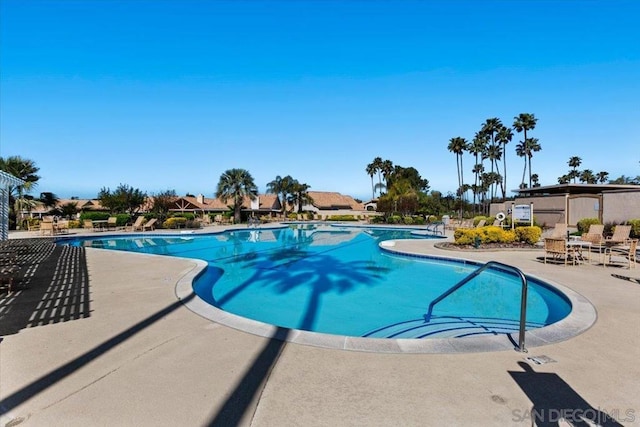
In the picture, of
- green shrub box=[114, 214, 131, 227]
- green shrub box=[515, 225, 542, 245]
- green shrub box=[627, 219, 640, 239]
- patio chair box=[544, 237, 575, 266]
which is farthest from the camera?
green shrub box=[114, 214, 131, 227]

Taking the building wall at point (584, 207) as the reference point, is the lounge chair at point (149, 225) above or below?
below

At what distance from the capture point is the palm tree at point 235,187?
35.8 m

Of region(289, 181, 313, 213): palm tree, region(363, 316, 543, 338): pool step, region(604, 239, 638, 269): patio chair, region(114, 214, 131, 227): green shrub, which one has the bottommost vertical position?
region(363, 316, 543, 338): pool step

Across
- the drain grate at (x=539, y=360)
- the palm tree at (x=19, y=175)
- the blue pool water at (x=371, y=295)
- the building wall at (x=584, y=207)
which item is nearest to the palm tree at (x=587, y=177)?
the building wall at (x=584, y=207)

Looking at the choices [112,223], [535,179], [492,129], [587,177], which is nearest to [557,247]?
[112,223]

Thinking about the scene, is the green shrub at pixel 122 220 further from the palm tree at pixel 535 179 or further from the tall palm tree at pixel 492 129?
the palm tree at pixel 535 179

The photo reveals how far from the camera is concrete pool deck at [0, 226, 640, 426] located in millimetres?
2590

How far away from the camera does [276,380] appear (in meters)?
3.10

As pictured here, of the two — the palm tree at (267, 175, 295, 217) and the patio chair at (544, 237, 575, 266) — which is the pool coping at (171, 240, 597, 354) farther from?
the palm tree at (267, 175, 295, 217)

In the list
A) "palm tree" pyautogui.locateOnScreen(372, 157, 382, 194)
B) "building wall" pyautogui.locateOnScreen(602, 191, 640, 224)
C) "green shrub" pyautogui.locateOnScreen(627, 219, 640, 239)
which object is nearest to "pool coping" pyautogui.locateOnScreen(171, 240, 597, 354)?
"green shrub" pyautogui.locateOnScreen(627, 219, 640, 239)

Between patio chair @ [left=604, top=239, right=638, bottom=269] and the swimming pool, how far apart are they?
2.68 m

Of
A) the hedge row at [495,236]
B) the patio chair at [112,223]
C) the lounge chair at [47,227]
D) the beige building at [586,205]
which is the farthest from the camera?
the patio chair at [112,223]

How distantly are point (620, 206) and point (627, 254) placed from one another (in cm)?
948

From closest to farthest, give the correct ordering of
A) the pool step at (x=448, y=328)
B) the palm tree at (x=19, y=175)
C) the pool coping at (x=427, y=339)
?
the pool coping at (x=427, y=339) < the pool step at (x=448, y=328) < the palm tree at (x=19, y=175)
